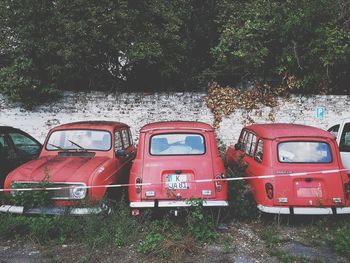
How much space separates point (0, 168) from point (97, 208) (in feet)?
9.14

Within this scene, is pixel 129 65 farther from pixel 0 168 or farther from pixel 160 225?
pixel 160 225

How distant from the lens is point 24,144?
8.81 metres

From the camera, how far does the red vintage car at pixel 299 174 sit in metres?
6.41

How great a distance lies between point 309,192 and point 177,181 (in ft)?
7.36

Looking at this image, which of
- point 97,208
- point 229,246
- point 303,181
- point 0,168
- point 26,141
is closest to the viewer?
point 229,246

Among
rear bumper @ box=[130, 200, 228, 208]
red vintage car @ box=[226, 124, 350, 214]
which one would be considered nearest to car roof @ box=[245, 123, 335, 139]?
red vintage car @ box=[226, 124, 350, 214]

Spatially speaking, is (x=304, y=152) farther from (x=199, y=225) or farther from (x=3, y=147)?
(x=3, y=147)

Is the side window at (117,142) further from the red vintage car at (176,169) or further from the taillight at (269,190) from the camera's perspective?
the taillight at (269,190)

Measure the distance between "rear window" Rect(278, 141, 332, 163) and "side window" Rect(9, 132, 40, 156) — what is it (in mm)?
5622

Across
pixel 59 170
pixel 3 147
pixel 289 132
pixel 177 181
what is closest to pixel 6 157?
pixel 3 147

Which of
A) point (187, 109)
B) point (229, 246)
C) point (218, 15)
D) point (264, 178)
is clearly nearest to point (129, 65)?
point (187, 109)

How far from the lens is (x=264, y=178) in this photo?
21.9ft

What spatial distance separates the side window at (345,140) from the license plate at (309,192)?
2.24 meters

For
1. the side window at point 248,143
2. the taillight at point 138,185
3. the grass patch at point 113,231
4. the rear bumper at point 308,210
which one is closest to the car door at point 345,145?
the rear bumper at point 308,210
